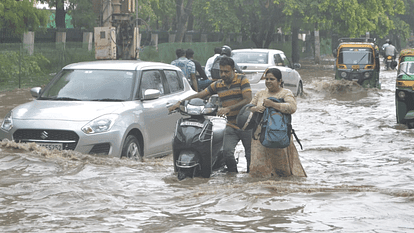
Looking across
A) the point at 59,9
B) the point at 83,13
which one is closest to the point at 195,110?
the point at 83,13

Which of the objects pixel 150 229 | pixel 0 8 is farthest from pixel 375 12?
pixel 150 229

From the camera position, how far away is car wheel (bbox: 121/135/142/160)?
339 inches

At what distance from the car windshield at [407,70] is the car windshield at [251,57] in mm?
5106

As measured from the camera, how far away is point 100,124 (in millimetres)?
8336

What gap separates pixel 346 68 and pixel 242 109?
752 inches

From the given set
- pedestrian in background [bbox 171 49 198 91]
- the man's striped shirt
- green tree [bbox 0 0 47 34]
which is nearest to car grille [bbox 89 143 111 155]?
the man's striped shirt

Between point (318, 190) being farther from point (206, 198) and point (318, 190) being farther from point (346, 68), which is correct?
point (346, 68)

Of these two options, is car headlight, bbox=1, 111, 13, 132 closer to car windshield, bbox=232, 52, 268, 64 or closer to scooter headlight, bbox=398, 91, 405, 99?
scooter headlight, bbox=398, 91, 405, 99

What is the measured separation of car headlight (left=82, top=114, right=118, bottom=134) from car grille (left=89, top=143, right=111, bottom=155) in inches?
7.1

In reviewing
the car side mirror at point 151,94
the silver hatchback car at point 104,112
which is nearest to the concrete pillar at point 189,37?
the silver hatchback car at point 104,112

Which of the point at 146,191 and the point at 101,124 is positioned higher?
the point at 101,124

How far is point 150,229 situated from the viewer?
5555mm

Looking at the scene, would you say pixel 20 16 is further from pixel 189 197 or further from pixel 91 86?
pixel 189 197

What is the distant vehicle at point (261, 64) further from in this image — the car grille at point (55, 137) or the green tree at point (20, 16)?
the car grille at point (55, 137)
